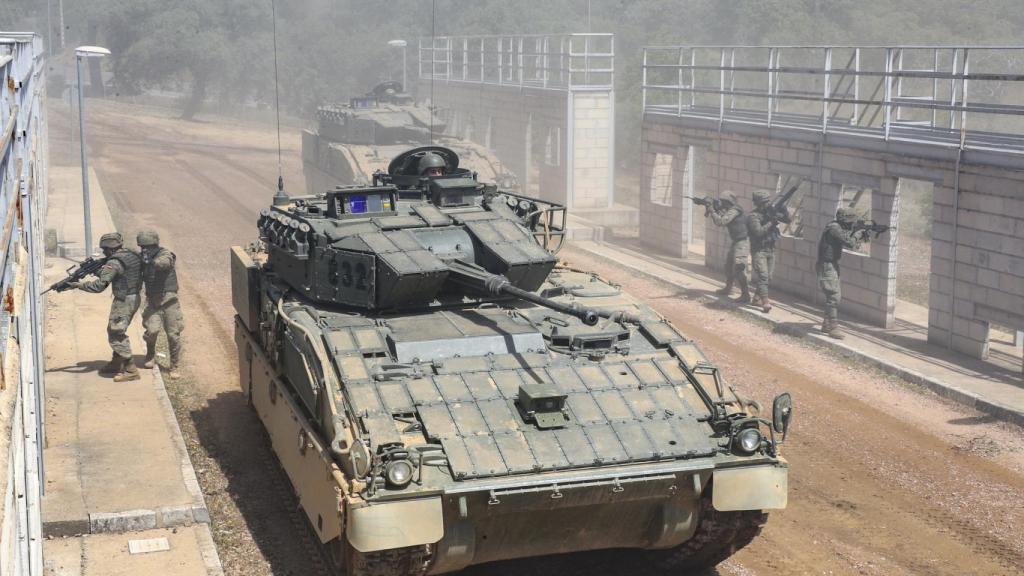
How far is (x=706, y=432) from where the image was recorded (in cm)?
891

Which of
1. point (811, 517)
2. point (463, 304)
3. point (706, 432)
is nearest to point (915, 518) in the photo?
point (811, 517)

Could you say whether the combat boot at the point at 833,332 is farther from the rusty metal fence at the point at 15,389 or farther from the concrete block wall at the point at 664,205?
the rusty metal fence at the point at 15,389

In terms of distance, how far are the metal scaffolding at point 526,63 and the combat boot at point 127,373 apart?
1417cm

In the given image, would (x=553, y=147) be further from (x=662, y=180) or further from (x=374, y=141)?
(x=374, y=141)

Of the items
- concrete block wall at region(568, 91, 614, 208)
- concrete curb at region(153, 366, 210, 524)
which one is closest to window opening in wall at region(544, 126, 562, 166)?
concrete block wall at region(568, 91, 614, 208)

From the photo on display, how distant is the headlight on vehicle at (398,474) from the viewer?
8.03 metres

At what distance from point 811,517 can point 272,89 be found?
4355 cm

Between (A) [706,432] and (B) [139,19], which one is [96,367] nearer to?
(A) [706,432]

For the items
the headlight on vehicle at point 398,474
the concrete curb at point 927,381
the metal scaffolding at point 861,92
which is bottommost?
the concrete curb at point 927,381

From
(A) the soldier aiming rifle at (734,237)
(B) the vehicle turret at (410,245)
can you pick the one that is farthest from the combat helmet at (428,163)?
(A) the soldier aiming rifle at (734,237)

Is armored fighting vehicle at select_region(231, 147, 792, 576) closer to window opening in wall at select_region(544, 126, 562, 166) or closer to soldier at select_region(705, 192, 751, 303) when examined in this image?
soldier at select_region(705, 192, 751, 303)

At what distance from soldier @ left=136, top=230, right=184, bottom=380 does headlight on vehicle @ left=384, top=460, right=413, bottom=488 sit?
25.0ft

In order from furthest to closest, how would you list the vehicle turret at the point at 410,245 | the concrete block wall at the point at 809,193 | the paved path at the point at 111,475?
the concrete block wall at the point at 809,193 → the vehicle turret at the point at 410,245 → the paved path at the point at 111,475

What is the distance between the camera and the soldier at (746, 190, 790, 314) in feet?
62.4
